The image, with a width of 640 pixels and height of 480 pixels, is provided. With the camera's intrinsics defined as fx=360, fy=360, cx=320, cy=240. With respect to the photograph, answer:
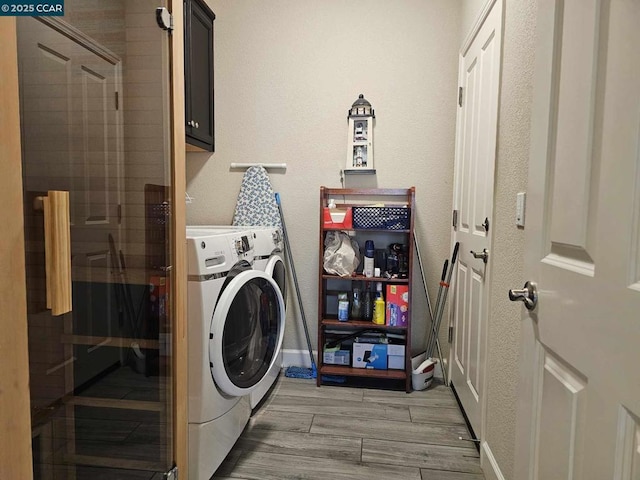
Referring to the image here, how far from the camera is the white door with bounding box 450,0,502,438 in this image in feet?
5.26

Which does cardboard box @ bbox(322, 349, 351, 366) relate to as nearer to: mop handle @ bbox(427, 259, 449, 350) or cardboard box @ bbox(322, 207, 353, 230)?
mop handle @ bbox(427, 259, 449, 350)

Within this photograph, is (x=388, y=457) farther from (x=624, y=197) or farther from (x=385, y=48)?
(x=385, y=48)

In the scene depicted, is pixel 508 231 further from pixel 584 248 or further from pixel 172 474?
pixel 172 474

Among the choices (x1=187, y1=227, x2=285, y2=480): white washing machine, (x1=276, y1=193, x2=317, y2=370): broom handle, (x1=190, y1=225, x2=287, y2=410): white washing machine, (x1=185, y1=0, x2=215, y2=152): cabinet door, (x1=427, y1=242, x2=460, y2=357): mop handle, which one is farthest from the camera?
(x1=276, y1=193, x2=317, y2=370): broom handle

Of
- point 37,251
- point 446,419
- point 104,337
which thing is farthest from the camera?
point 446,419

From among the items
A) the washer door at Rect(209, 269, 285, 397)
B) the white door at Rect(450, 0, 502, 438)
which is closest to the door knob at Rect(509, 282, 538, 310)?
A: the white door at Rect(450, 0, 502, 438)

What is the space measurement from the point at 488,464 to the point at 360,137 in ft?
6.25

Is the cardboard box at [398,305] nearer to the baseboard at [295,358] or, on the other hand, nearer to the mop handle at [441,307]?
the mop handle at [441,307]

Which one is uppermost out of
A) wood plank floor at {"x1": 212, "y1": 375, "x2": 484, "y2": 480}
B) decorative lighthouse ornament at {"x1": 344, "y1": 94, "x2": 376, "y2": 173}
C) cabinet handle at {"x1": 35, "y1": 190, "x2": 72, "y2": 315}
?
decorative lighthouse ornament at {"x1": 344, "y1": 94, "x2": 376, "y2": 173}

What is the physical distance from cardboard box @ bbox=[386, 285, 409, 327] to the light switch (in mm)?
1079

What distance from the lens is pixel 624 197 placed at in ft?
1.94

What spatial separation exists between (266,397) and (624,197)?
2051 millimetres

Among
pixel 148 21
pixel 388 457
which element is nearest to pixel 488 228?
pixel 388 457

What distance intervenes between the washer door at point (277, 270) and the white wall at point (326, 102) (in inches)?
7.6
